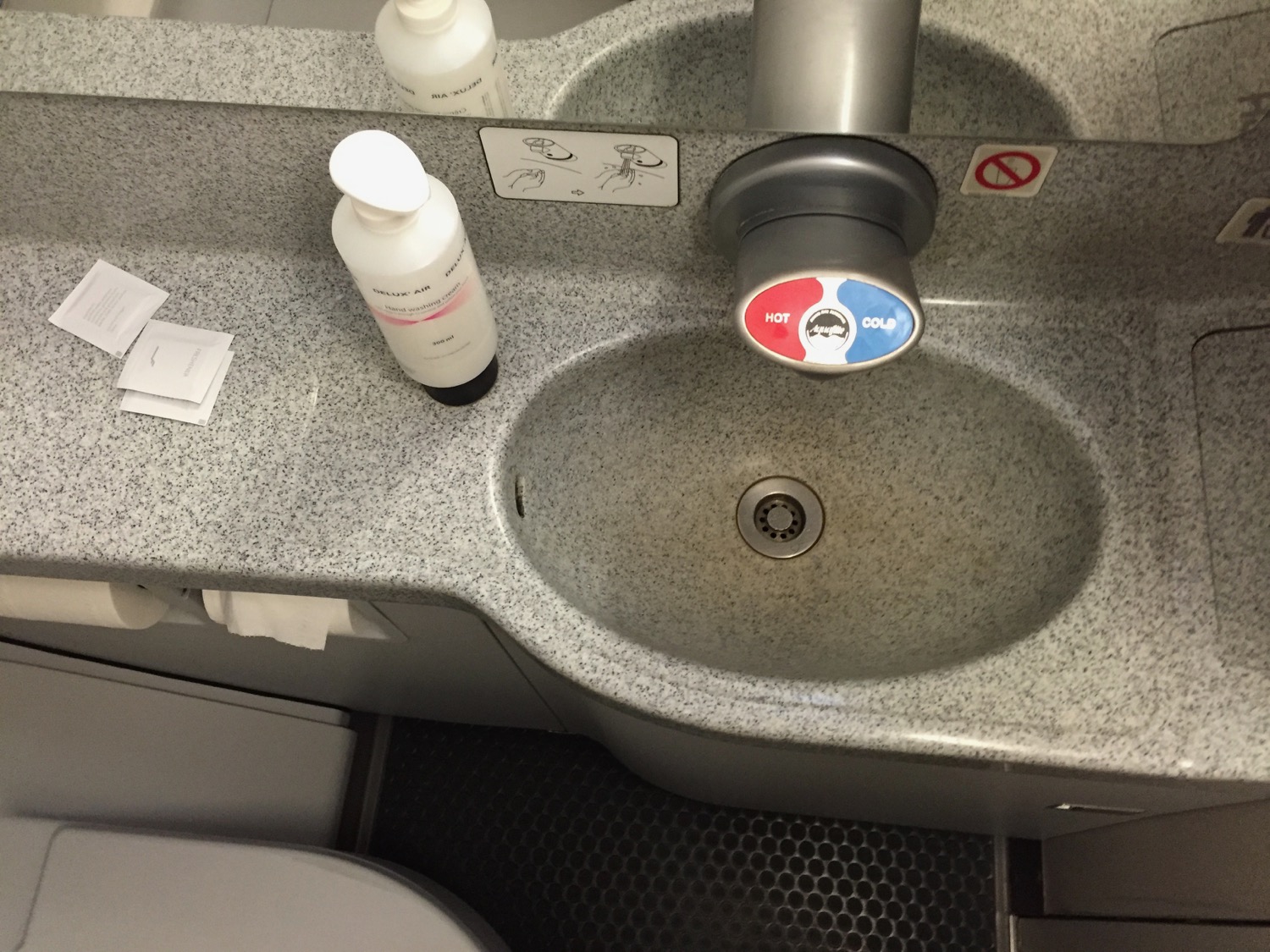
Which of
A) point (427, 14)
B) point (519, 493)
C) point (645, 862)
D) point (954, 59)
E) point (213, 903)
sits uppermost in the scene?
point (954, 59)

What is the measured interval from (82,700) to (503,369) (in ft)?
1.99

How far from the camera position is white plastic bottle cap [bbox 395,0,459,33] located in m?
0.45

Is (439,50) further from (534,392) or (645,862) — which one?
(645,862)

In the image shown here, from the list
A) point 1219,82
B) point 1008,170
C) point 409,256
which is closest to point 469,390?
point 409,256

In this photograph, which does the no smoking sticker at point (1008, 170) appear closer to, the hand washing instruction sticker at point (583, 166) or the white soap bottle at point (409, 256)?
the hand washing instruction sticker at point (583, 166)

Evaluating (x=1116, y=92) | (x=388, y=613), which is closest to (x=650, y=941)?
(x=388, y=613)

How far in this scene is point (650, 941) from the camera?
115cm

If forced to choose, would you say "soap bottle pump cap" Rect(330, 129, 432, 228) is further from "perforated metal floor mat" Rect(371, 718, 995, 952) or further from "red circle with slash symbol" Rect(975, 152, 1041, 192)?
"perforated metal floor mat" Rect(371, 718, 995, 952)

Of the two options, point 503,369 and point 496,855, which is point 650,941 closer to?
point 496,855

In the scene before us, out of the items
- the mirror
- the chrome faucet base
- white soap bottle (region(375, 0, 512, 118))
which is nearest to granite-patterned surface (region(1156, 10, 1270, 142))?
the mirror

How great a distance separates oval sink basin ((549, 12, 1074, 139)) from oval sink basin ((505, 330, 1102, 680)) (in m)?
0.17

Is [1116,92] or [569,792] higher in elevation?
[1116,92]

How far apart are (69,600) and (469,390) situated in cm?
35

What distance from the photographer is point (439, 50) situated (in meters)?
0.48
